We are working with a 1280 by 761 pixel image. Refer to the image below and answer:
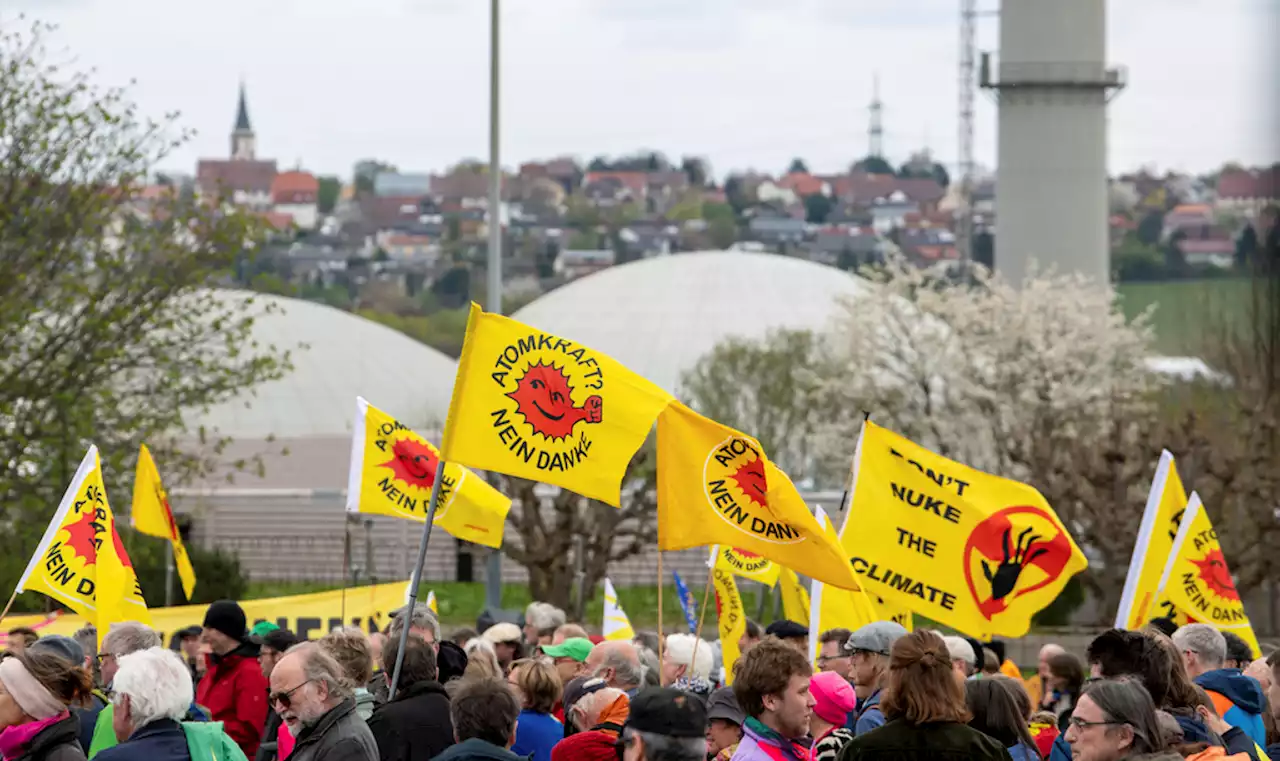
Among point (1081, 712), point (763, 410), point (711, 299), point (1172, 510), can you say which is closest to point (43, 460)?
point (1172, 510)

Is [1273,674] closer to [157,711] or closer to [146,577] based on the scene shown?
[157,711]

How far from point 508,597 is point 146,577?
11.0 m

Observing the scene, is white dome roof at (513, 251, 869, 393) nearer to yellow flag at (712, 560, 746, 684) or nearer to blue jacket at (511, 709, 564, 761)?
yellow flag at (712, 560, 746, 684)

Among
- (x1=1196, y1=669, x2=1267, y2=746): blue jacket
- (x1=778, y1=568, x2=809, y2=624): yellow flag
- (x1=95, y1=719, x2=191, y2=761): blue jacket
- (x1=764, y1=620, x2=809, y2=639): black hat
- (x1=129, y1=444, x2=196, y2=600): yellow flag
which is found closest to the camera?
(x1=95, y1=719, x2=191, y2=761): blue jacket

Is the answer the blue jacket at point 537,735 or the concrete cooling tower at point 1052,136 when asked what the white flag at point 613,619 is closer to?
the blue jacket at point 537,735

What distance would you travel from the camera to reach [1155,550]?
12641 mm

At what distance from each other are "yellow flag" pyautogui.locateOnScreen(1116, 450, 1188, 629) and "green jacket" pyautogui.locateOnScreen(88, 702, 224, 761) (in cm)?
546

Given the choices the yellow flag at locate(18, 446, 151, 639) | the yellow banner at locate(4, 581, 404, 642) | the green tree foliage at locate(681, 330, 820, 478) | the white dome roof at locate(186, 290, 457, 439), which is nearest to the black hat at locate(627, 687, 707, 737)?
the yellow flag at locate(18, 446, 151, 639)

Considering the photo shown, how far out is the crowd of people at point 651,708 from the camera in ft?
23.3

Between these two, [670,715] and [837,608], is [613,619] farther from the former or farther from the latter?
[670,715]

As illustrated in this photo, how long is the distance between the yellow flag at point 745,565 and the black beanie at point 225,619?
3784 mm

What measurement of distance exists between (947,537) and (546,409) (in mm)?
2869

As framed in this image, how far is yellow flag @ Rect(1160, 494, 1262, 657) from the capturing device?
12.4 m

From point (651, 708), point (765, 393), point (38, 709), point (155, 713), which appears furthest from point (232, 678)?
point (765, 393)
